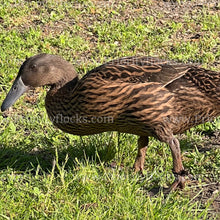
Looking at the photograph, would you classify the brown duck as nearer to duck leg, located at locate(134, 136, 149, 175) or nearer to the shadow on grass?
duck leg, located at locate(134, 136, 149, 175)

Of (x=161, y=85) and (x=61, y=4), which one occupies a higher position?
(x=161, y=85)

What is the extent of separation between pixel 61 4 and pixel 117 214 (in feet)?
17.3

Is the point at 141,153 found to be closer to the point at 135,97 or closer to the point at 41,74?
the point at 135,97

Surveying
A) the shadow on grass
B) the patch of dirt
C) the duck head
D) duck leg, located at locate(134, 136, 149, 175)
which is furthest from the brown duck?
the shadow on grass

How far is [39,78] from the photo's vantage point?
16.1 feet

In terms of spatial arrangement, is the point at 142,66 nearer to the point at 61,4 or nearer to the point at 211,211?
the point at 211,211

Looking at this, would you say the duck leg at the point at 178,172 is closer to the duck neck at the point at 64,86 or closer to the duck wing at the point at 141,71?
the duck wing at the point at 141,71

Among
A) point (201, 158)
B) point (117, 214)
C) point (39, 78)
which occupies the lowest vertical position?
point (201, 158)

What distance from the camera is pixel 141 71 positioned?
15.1ft

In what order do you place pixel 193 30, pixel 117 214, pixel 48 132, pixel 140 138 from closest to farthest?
pixel 117 214 → pixel 140 138 → pixel 48 132 → pixel 193 30

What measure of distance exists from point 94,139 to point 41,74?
2.96 ft

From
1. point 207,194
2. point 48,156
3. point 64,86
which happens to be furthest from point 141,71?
point 48,156

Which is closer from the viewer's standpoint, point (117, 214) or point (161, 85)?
point (117, 214)

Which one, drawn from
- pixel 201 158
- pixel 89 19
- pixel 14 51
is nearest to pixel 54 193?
pixel 201 158
